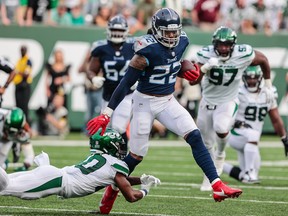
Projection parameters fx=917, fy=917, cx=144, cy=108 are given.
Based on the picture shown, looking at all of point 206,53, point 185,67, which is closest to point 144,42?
point 185,67

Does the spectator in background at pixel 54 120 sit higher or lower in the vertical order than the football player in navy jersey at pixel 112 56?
lower

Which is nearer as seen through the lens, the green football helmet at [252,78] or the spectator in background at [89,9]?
the green football helmet at [252,78]

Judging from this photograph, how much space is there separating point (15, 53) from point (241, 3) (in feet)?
15.8

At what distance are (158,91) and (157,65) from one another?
24 centimetres

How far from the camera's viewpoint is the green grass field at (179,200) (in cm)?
762

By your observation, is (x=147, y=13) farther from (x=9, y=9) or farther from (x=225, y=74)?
(x=225, y=74)

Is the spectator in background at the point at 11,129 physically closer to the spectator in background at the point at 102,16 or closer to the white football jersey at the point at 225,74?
the white football jersey at the point at 225,74

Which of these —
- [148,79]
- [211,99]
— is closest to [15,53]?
[211,99]

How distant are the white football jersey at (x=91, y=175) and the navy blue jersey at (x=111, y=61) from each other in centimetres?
355

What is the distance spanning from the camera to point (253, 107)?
36.0 ft

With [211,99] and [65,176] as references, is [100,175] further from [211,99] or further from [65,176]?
[211,99]

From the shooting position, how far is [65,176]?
7164 mm

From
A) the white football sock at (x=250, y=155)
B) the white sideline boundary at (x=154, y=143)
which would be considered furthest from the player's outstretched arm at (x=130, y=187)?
the white sideline boundary at (x=154, y=143)

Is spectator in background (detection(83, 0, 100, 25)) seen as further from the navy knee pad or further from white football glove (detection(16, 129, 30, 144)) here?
the navy knee pad
